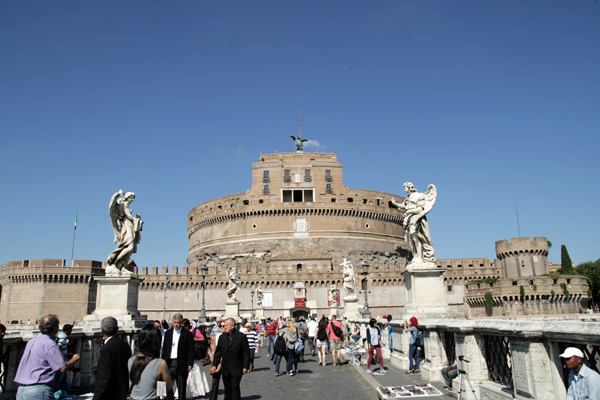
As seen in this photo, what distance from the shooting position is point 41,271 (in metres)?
45.6

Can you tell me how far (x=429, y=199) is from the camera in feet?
34.2

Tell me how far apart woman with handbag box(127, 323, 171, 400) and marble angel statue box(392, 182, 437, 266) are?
6719 millimetres

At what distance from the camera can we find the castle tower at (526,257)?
53175mm

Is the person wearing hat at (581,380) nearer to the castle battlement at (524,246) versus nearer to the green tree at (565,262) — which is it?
the castle battlement at (524,246)

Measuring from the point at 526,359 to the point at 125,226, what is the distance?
785 centimetres

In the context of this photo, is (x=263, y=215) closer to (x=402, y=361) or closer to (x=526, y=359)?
(x=402, y=361)

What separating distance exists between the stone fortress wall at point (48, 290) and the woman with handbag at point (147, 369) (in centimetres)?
4560

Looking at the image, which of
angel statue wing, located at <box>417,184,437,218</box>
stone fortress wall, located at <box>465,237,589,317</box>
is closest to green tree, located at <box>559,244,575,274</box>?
stone fortress wall, located at <box>465,237,589,317</box>

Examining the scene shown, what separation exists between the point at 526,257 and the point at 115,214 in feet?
174

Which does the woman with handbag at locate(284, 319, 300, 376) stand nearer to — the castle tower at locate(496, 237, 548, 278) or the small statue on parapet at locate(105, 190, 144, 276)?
the small statue on parapet at locate(105, 190, 144, 276)

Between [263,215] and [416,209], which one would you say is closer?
[416,209]

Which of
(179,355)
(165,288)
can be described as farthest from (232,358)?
(165,288)

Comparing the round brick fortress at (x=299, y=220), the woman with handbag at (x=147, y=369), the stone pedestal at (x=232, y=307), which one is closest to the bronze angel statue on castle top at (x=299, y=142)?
the round brick fortress at (x=299, y=220)

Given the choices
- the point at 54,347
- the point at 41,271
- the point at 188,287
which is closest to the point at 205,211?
the point at 188,287
